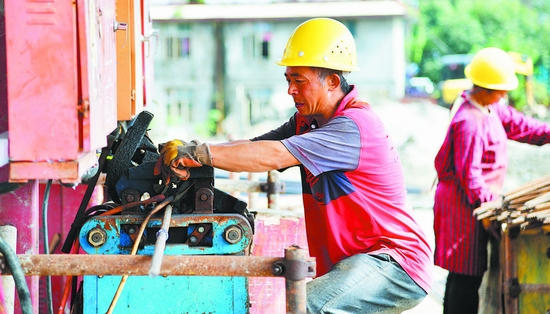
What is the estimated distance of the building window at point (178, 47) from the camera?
36688 millimetres

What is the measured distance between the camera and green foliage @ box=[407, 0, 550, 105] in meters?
43.2

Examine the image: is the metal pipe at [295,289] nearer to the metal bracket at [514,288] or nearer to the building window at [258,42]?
the metal bracket at [514,288]

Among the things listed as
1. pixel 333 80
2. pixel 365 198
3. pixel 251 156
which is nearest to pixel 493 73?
pixel 333 80

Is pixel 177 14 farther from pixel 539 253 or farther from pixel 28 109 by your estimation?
Answer: pixel 28 109

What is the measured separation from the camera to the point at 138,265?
2895 mm

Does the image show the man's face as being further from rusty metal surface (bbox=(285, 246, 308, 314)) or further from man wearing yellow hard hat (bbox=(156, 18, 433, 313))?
rusty metal surface (bbox=(285, 246, 308, 314))

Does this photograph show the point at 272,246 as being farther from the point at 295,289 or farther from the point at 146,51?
the point at 295,289

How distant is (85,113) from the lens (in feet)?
9.06

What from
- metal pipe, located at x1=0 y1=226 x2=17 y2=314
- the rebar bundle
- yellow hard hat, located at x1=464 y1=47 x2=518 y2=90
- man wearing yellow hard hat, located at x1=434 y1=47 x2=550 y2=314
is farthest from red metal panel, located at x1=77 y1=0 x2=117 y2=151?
yellow hard hat, located at x1=464 y1=47 x2=518 y2=90

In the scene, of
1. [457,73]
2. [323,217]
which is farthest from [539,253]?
[457,73]

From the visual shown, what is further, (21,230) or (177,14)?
(177,14)

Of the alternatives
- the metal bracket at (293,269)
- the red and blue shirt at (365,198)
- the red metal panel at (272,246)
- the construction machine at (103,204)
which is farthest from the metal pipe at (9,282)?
the red and blue shirt at (365,198)

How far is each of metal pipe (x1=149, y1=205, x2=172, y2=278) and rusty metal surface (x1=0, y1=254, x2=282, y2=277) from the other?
6 cm

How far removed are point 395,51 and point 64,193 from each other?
32173 mm
